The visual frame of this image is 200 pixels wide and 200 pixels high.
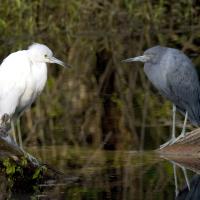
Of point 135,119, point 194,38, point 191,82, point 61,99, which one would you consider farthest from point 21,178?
point 194,38

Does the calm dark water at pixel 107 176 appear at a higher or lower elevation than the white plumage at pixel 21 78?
lower

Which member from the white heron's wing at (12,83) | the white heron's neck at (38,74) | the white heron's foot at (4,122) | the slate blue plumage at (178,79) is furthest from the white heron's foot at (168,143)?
the white heron's foot at (4,122)

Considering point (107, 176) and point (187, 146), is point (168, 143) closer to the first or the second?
point (187, 146)

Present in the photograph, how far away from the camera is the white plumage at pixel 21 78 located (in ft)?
28.4

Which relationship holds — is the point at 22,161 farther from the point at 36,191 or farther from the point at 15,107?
the point at 15,107

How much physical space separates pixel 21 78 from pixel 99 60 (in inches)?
399

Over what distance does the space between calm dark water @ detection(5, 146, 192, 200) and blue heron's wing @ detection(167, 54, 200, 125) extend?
3.43 feet

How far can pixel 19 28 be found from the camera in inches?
888

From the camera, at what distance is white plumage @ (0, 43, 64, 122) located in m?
8.66

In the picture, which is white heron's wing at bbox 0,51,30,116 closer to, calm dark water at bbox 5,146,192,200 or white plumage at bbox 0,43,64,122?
white plumage at bbox 0,43,64,122

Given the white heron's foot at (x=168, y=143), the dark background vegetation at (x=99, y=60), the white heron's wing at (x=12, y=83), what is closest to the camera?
the white heron's wing at (x=12, y=83)

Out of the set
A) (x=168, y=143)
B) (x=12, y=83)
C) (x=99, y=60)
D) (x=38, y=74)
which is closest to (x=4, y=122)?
(x=12, y=83)

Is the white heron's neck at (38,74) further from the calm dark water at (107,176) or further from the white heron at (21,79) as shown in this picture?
the calm dark water at (107,176)

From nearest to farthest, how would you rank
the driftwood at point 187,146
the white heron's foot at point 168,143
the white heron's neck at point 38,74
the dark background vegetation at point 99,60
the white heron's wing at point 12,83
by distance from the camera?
the white heron's wing at point 12,83 → the white heron's neck at point 38,74 → the driftwood at point 187,146 → the white heron's foot at point 168,143 → the dark background vegetation at point 99,60
